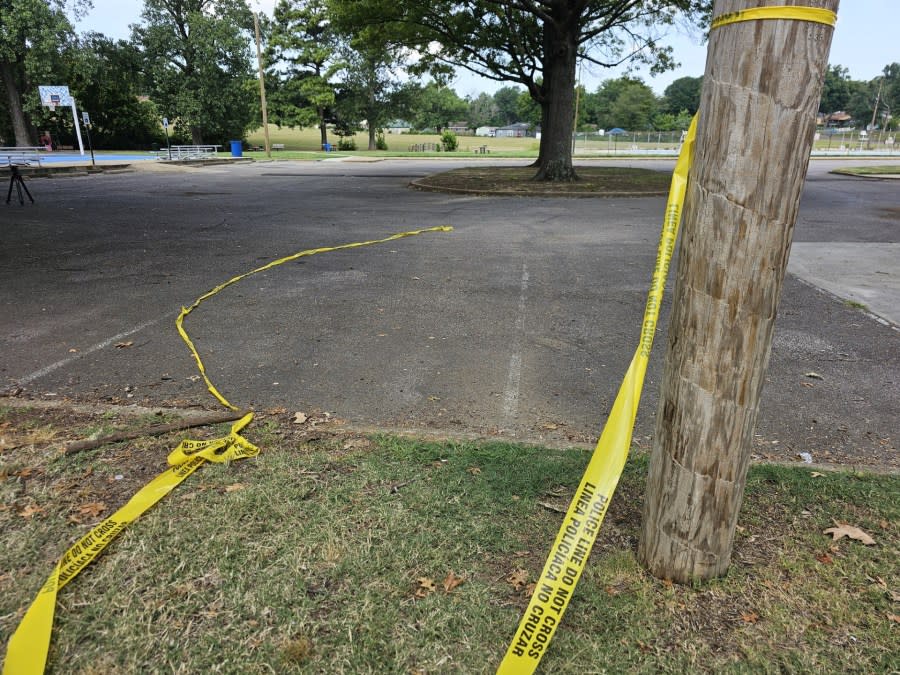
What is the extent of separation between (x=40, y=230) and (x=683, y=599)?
12.6m

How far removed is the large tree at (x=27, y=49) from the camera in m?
40.7

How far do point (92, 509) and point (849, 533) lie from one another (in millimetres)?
3634

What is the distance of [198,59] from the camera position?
49125 mm

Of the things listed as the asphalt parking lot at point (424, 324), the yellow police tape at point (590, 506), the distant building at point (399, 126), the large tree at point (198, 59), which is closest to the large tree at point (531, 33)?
the asphalt parking lot at point (424, 324)

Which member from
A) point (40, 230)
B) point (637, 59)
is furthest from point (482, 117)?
point (40, 230)

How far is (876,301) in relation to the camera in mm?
6602

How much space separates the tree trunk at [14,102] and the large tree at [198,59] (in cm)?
947

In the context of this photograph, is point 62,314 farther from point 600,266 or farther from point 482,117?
point 482,117

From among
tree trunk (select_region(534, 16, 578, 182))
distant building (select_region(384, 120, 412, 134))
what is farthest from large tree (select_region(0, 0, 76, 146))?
tree trunk (select_region(534, 16, 578, 182))

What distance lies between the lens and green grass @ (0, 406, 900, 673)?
2191mm

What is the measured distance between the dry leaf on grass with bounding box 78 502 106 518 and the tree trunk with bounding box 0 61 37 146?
5341 cm

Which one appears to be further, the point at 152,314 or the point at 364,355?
the point at 152,314

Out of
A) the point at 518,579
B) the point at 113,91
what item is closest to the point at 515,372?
the point at 518,579

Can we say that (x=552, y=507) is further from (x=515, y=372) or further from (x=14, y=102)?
(x=14, y=102)
